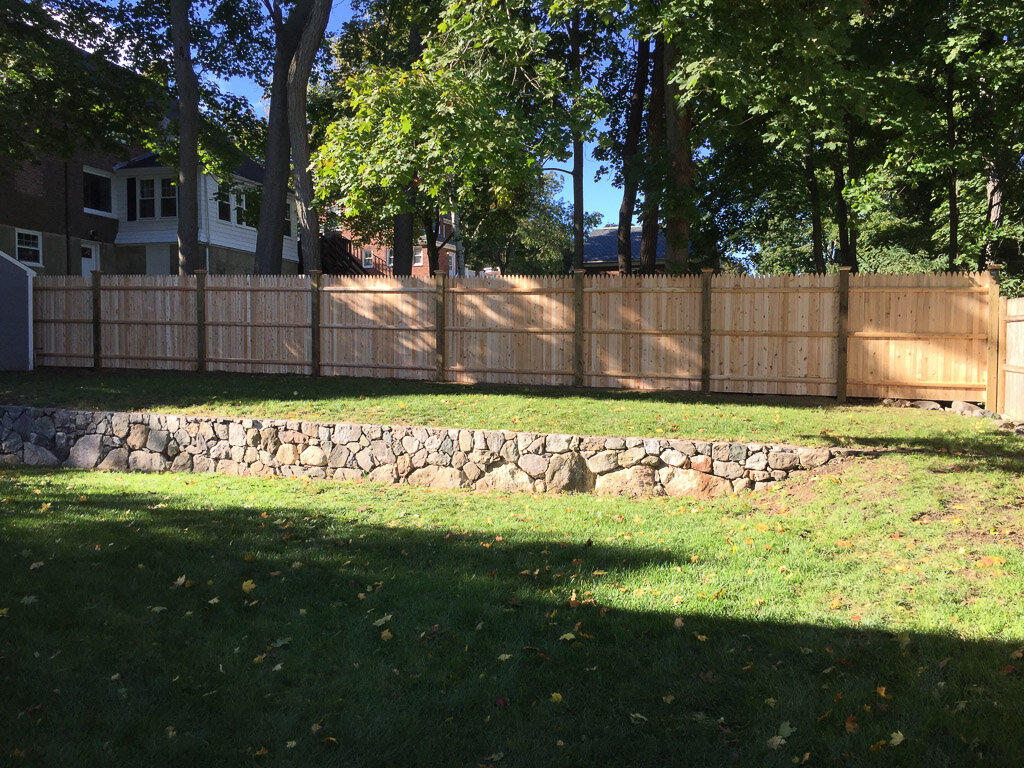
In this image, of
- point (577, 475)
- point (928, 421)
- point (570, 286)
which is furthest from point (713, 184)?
point (577, 475)

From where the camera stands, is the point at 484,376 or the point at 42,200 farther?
the point at 42,200

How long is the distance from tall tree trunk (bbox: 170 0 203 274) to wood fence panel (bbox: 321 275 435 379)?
445 centimetres

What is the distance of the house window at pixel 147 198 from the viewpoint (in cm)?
2577

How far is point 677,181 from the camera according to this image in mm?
14625

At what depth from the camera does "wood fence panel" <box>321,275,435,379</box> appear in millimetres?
13469

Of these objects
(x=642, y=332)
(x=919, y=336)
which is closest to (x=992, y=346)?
(x=919, y=336)

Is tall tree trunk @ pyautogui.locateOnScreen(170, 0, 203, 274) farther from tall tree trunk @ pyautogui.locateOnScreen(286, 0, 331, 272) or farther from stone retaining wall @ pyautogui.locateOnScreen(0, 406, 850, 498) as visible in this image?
stone retaining wall @ pyautogui.locateOnScreen(0, 406, 850, 498)

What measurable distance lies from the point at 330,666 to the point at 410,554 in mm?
1791

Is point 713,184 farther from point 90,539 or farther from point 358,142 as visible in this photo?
point 90,539

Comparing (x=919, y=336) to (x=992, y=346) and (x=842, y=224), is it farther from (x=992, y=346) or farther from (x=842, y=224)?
(x=842, y=224)

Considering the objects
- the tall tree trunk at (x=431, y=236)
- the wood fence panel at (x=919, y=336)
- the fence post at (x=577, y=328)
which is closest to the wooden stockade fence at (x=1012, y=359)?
the wood fence panel at (x=919, y=336)

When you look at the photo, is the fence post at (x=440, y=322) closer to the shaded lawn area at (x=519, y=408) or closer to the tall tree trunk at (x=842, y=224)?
the shaded lawn area at (x=519, y=408)

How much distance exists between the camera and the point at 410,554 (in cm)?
599

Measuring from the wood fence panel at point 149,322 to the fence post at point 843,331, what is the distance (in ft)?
34.1
